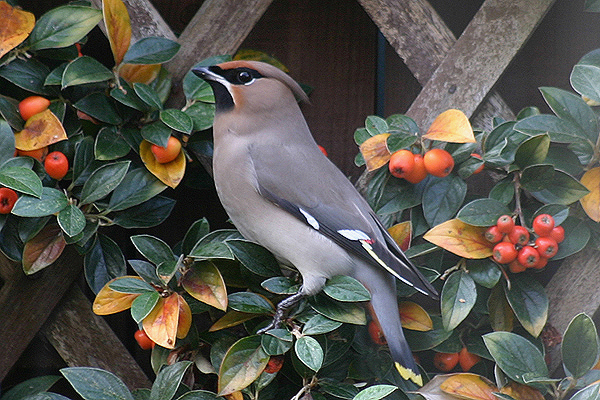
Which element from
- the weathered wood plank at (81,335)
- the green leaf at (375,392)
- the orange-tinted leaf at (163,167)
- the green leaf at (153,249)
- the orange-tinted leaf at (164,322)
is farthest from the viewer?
the weathered wood plank at (81,335)

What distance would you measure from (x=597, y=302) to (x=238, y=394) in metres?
0.76

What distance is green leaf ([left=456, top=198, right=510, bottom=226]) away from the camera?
150 cm

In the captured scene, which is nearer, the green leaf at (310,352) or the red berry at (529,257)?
the green leaf at (310,352)

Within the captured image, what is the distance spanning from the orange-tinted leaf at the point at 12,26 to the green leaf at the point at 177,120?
1.06 feet

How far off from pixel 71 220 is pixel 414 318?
72 centimetres

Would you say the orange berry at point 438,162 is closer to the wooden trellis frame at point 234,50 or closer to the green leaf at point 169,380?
the wooden trellis frame at point 234,50

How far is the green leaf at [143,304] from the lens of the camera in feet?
4.56

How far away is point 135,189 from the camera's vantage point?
5.30 feet

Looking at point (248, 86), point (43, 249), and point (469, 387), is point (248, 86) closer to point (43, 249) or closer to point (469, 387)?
point (43, 249)

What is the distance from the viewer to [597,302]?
156cm

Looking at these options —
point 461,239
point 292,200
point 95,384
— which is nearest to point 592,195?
point 461,239

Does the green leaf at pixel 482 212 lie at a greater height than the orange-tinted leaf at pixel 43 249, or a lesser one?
greater

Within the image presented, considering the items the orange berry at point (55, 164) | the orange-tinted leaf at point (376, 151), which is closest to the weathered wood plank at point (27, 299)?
the orange berry at point (55, 164)

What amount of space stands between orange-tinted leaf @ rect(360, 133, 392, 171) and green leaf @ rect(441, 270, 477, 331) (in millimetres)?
280
